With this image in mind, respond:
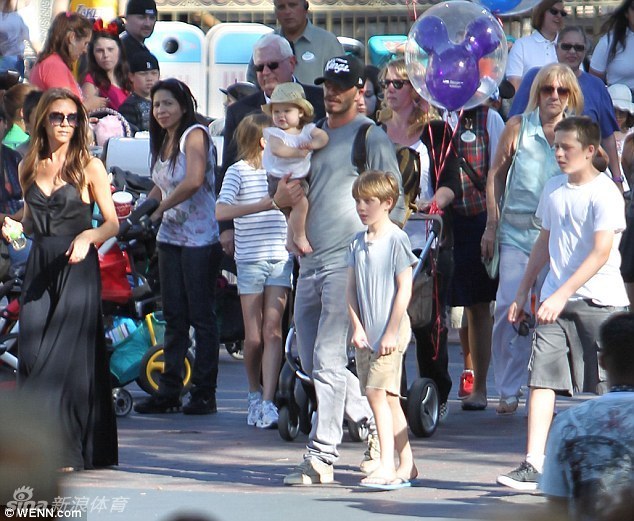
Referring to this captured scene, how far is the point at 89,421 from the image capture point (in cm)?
781

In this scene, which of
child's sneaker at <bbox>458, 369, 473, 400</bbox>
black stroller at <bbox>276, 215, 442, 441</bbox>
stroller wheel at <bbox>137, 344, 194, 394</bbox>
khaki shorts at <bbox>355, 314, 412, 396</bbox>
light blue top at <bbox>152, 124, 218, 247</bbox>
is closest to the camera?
khaki shorts at <bbox>355, 314, 412, 396</bbox>

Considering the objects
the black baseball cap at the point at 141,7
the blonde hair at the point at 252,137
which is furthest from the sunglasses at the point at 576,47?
the black baseball cap at the point at 141,7

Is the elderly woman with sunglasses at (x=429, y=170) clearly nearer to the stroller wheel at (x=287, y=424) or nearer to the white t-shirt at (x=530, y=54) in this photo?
the stroller wheel at (x=287, y=424)

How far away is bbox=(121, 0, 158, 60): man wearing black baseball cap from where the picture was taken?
15.4 m

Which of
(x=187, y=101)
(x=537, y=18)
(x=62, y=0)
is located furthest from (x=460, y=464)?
(x=62, y=0)

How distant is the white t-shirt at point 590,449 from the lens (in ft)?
12.4

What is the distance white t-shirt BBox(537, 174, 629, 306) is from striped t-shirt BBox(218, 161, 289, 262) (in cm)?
267

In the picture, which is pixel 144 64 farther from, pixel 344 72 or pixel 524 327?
pixel 524 327

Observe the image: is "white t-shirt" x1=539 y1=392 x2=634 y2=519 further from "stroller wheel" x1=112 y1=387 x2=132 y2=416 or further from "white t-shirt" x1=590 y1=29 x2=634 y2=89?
"white t-shirt" x1=590 y1=29 x2=634 y2=89

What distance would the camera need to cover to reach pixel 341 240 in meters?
7.34

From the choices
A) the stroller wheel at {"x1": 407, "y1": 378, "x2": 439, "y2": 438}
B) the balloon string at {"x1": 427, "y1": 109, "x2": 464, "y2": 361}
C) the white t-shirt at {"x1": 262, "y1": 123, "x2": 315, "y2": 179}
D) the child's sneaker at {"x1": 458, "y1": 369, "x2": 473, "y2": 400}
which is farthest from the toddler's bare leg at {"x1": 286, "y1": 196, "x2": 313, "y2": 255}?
the child's sneaker at {"x1": 458, "y1": 369, "x2": 473, "y2": 400}

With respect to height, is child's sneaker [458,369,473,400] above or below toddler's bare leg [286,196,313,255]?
→ below

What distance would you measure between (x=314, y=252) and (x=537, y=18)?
620cm

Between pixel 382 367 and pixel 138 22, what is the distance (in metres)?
9.44
